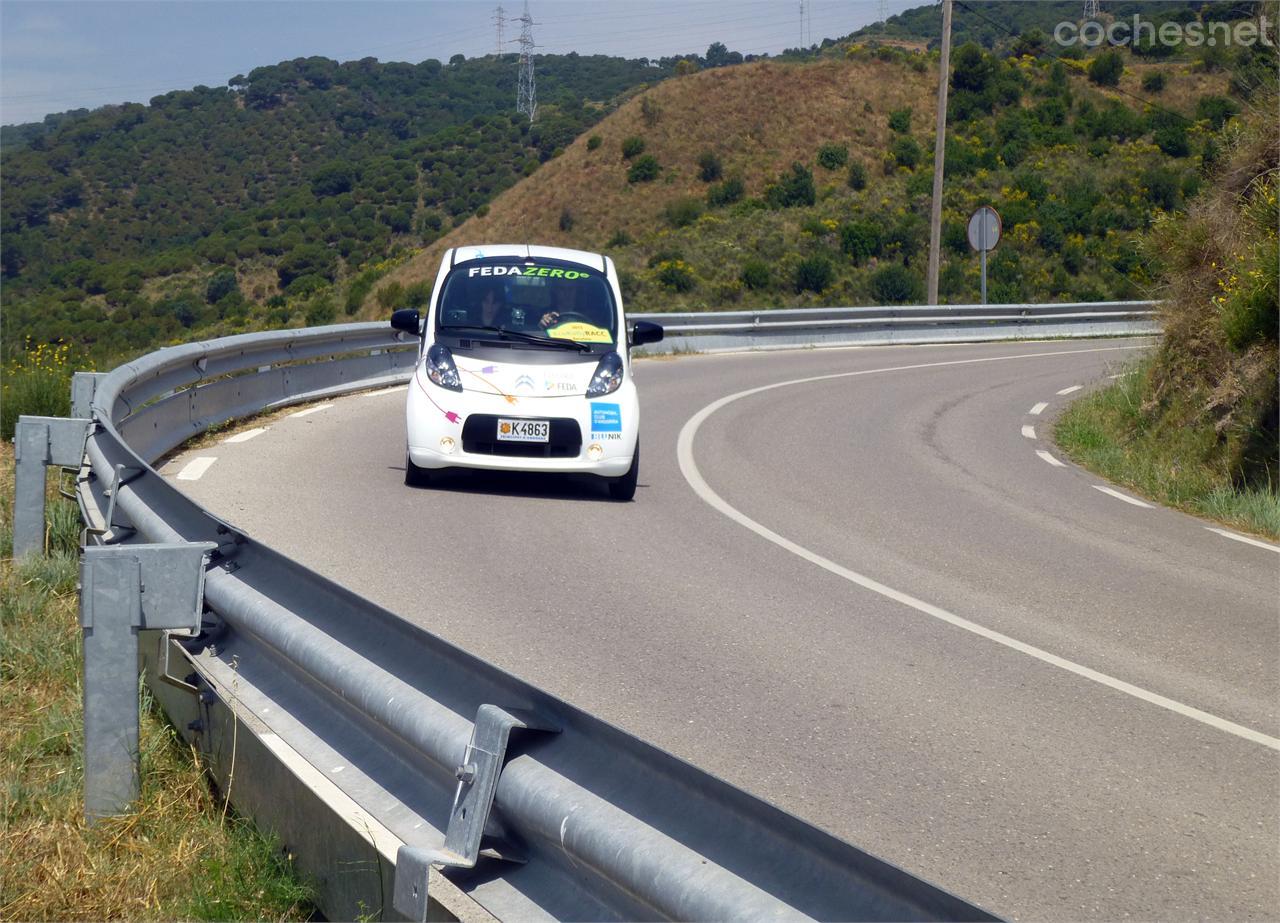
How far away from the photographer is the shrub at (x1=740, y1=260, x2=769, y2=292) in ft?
162

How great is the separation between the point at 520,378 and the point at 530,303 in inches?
37.5

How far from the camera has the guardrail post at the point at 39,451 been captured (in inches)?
278

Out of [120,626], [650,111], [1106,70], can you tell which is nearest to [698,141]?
[650,111]

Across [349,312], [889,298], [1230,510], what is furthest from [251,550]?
[349,312]

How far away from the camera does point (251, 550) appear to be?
3.92 metres

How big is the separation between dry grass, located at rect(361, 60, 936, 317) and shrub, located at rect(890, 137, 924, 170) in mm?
1228

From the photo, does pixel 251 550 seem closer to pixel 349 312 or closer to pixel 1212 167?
pixel 1212 167

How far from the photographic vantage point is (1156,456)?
1384cm

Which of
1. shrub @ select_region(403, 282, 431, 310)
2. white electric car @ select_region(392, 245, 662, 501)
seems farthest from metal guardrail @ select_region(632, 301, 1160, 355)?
shrub @ select_region(403, 282, 431, 310)

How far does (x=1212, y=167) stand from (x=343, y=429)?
1043cm

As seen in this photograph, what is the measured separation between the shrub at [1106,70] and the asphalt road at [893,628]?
2605 inches

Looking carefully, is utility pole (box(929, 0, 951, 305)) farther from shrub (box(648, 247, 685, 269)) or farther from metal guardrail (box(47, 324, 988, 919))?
metal guardrail (box(47, 324, 988, 919))

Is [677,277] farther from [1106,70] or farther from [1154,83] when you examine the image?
[1154,83]

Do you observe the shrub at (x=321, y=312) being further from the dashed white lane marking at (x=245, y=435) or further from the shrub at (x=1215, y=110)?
the dashed white lane marking at (x=245, y=435)
